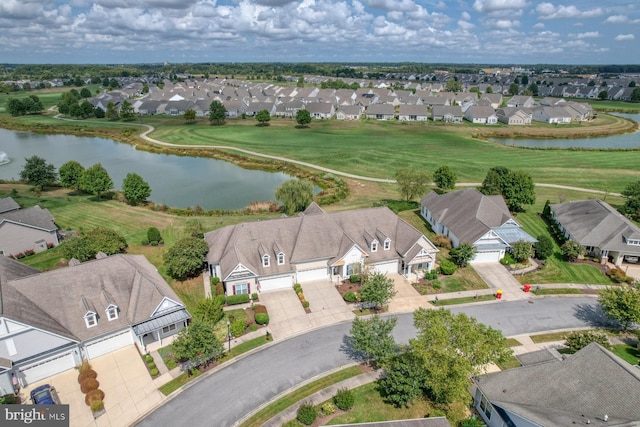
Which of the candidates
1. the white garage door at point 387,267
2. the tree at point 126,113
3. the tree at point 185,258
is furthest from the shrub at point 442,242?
the tree at point 126,113

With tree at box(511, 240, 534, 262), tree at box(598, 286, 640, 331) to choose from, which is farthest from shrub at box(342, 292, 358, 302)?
tree at box(598, 286, 640, 331)

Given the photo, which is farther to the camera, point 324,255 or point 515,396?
point 324,255

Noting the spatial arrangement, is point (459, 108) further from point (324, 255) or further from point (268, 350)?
point (268, 350)

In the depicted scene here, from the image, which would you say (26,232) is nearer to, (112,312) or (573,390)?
(112,312)

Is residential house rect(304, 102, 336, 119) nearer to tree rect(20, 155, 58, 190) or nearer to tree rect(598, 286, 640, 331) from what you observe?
tree rect(20, 155, 58, 190)

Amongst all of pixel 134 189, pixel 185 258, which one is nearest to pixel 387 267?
pixel 185 258

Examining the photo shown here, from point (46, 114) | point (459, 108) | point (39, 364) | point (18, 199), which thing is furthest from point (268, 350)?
point (46, 114)

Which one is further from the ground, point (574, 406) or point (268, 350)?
point (574, 406)
